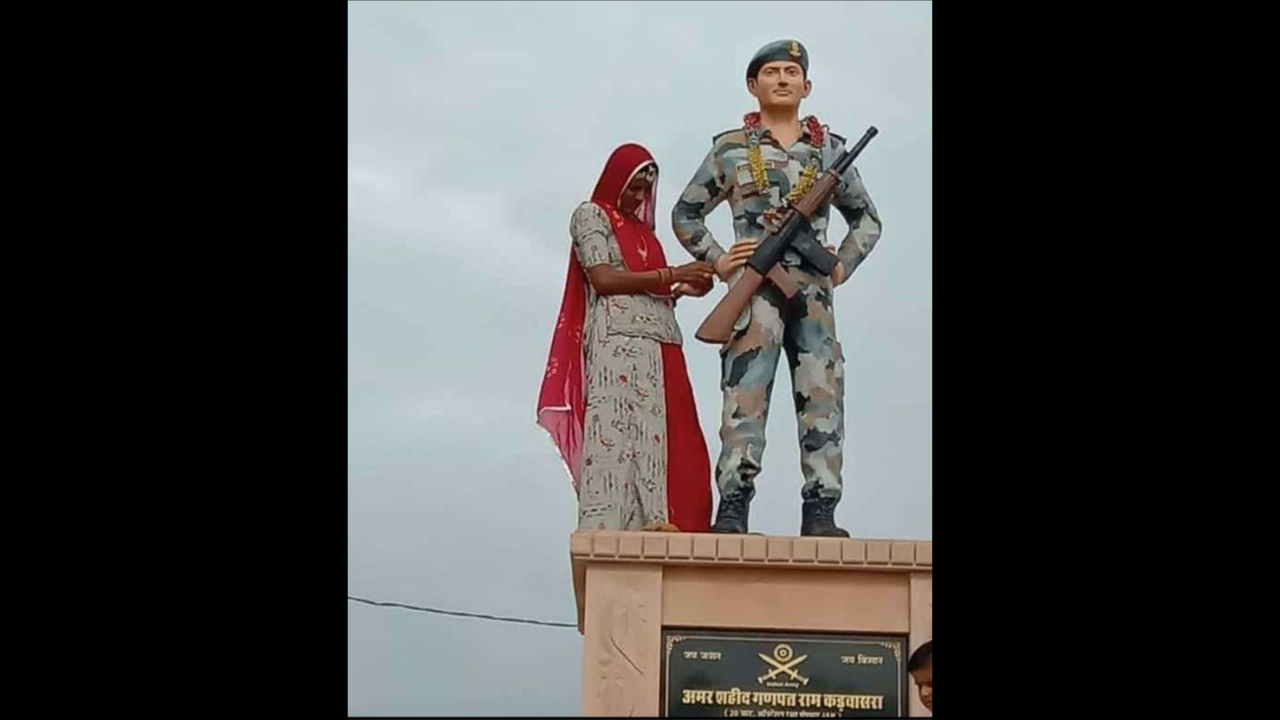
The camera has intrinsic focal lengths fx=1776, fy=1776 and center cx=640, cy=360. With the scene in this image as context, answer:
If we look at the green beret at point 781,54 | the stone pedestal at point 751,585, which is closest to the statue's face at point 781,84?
the green beret at point 781,54

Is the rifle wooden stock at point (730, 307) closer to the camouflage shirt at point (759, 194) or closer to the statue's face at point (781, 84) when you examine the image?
the camouflage shirt at point (759, 194)

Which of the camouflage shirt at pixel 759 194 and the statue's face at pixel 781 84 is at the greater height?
the statue's face at pixel 781 84

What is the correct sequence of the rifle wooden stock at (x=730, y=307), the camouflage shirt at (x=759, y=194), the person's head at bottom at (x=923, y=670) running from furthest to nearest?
the camouflage shirt at (x=759, y=194) → the rifle wooden stock at (x=730, y=307) → the person's head at bottom at (x=923, y=670)

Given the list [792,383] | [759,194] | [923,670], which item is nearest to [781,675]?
[923,670]

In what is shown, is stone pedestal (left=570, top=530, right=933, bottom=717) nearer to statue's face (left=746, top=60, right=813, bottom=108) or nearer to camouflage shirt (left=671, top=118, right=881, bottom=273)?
camouflage shirt (left=671, top=118, right=881, bottom=273)

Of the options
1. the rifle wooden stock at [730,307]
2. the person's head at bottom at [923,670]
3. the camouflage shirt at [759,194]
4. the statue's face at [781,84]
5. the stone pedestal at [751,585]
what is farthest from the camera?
the statue's face at [781,84]

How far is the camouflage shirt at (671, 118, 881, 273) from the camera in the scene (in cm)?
726

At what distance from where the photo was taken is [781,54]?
739 cm

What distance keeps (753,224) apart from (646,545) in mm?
1509

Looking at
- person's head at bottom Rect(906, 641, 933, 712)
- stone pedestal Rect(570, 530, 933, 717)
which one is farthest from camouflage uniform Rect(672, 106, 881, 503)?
person's head at bottom Rect(906, 641, 933, 712)

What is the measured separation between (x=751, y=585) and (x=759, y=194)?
5.51 feet

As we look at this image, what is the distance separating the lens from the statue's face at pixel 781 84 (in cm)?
737

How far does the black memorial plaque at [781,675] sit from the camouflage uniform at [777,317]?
0.69m

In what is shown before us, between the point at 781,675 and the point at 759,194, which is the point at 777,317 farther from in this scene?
the point at 781,675
